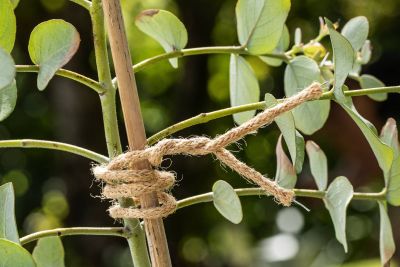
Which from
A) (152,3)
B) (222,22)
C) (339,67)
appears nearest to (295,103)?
(339,67)

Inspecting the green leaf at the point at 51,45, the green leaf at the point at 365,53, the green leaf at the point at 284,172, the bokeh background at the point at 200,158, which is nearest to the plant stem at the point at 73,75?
the green leaf at the point at 51,45

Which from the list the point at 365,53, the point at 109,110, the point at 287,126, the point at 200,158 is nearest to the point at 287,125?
the point at 287,126

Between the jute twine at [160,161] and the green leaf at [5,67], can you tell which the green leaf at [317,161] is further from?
the green leaf at [5,67]

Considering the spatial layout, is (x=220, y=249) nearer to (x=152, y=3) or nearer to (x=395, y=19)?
(x=152, y=3)

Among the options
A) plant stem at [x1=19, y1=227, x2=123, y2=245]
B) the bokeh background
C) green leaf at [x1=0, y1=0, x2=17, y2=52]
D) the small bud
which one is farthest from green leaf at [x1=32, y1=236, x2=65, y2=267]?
the bokeh background

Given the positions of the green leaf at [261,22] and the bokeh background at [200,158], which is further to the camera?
the bokeh background at [200,158]

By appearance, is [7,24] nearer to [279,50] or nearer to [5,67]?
[5,67]
